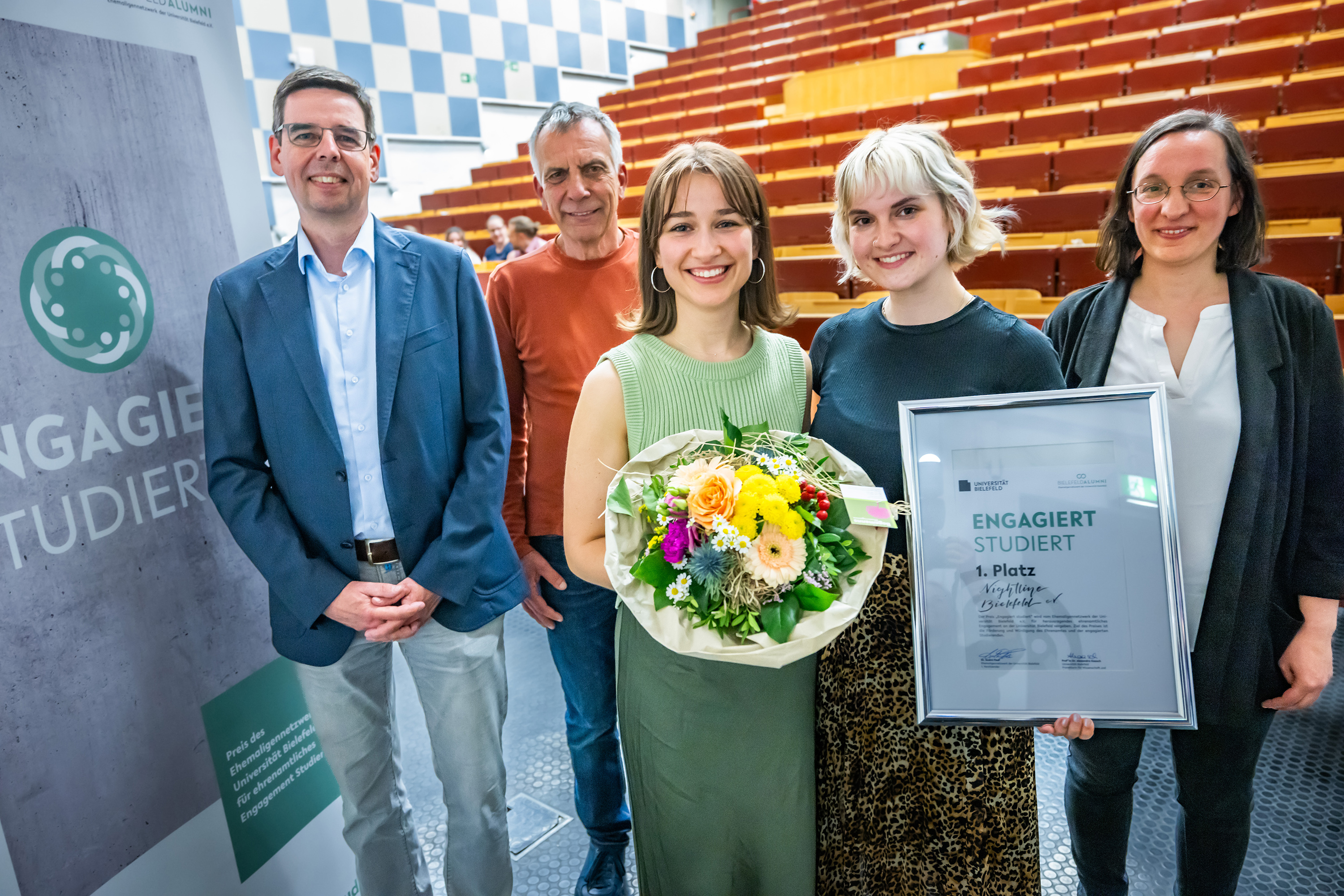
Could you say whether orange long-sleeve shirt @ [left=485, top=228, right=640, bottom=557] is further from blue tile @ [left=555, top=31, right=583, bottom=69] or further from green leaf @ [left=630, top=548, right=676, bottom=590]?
blue tile @ [left=555, top=31, right=583, bottom=69]

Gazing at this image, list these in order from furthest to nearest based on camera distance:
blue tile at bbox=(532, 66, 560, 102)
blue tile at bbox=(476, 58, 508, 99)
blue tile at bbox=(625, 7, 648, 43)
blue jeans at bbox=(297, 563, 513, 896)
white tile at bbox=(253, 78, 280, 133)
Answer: blue tile at bbox=(625, 7, 648, 43)
blue tile at bbox=(532, 66, 560, 102)
blue tile at bbox=(476, 58, 508, 99)
white tile at bbox=(253, 78, 280, 133)
blue jeans at bbox=(297, 563, 513, 896)

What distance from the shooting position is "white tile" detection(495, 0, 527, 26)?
33.1 feet

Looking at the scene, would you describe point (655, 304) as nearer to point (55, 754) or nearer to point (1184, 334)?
point (1184, 334)

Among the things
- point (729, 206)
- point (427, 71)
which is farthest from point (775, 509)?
point (427, 71)

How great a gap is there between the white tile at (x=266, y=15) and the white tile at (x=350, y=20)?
49cm

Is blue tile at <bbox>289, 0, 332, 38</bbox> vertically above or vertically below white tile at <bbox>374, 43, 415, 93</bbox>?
above

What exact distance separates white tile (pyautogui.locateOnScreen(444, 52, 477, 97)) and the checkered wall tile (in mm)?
12

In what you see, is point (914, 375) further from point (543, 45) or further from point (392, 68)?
point (543, 45)

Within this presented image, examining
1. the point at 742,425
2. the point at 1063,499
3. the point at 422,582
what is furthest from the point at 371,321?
the point at 1063,499

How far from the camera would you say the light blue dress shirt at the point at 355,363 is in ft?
4.58

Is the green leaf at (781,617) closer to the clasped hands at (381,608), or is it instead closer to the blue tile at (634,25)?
the clasped hands at (381,608)

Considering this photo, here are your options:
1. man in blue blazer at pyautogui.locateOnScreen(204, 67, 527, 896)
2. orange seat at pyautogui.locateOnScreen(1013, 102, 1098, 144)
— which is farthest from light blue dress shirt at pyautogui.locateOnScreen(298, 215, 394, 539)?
orange seat at pyautogui.locateOnScreen(1013, 102, 1098, 144)

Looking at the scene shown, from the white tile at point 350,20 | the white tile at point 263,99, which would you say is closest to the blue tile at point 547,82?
the white tile at point 350,20
